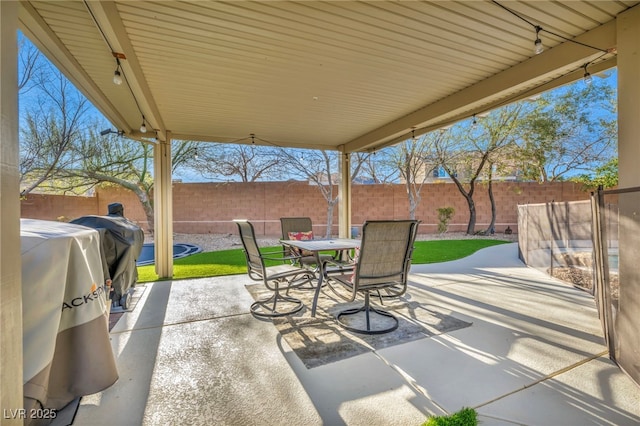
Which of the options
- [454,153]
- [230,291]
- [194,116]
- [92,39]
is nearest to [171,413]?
[230,291]

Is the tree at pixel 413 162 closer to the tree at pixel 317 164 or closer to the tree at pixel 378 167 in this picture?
the tree at pixel 378 167

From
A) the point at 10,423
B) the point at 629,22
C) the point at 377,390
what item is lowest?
the point at 377,390

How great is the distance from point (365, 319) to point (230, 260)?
15.5 ft

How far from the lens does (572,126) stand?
10266 millimetres

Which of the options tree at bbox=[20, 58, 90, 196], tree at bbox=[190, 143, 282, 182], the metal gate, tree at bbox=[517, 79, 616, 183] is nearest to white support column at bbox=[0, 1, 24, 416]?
the metal gate

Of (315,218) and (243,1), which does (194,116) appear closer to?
(243,1)

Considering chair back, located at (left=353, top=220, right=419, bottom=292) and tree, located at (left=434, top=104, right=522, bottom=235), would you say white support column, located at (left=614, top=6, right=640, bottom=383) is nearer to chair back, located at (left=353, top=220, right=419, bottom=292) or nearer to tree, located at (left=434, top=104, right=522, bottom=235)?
chair back, located at (left=353, top=220, right=419, bottom=292)

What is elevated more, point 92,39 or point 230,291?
point 92,39

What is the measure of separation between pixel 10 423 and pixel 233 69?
130 inches

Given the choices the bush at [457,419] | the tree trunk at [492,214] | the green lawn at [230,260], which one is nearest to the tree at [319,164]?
the green lawn at [230,260]

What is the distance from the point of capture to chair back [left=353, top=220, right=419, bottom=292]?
9.25ft

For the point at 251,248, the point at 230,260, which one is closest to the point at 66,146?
the point at 230,260

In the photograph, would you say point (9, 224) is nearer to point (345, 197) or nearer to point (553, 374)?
point (553, 374)

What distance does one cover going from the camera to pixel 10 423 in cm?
101
